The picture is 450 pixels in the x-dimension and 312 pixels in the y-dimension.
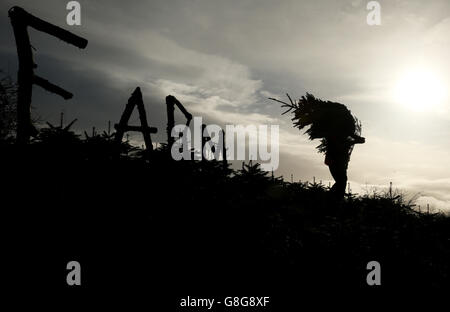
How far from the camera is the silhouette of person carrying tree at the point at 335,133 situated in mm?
10492

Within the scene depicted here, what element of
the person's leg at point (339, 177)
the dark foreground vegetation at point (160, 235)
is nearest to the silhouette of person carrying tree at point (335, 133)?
the person's leg at point (339, 177)

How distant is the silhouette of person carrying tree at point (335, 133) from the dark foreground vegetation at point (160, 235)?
7.99 feet

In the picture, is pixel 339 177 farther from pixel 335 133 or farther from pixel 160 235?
pixel 160 235

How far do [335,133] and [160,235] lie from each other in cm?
666

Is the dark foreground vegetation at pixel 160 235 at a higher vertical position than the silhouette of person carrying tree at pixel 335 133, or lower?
lower

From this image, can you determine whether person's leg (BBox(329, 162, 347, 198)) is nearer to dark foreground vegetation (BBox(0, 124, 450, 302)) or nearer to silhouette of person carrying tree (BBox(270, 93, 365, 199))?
silhouette of person carrying tree (BBox(270, 93, 365, 199))

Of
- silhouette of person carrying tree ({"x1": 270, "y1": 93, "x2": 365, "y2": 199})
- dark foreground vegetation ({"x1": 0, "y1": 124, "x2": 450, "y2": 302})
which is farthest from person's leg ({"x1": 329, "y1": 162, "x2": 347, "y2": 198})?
dark foreground vegetation ({"x1": 0, "y1": 124, "x2": 450, "y2": 302})

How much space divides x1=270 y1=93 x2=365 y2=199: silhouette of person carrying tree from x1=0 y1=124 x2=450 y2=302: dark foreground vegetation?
7.99 feet

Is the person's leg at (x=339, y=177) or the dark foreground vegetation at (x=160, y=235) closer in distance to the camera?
the dark foreground vegetation at (x=160, y=235)

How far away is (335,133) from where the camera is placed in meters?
10.5

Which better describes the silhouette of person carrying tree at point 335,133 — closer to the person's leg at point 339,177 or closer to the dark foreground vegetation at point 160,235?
the person's leg at point 339,177

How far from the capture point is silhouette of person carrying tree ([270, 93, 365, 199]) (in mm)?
10492
